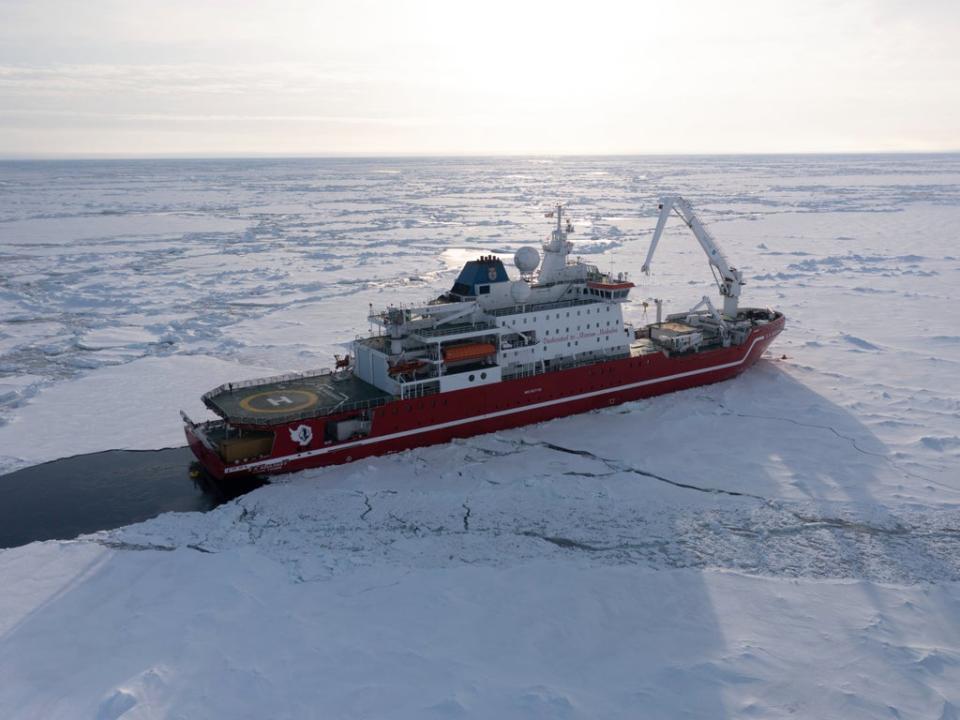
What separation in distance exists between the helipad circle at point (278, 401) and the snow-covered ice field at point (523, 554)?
1766 mm

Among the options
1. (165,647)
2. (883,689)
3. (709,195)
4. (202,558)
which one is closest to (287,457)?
(202,558)

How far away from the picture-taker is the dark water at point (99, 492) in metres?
13.9

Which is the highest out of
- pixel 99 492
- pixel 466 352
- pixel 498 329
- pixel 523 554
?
pixel 498 329

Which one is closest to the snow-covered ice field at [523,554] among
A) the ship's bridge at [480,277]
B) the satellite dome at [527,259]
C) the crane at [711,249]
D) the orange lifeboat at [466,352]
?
the orange lifeboat at [466,352]

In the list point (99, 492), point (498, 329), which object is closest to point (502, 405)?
point (498, 329)

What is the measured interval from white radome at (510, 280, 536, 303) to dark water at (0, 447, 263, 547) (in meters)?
8.69

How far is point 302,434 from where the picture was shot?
16.0m

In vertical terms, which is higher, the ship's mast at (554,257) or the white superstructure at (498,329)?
the ship's mast at (554,257)

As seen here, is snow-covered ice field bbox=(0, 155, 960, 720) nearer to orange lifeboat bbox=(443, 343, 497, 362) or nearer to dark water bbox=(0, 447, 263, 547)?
dark water bbox=(0, 447, 263, 547)

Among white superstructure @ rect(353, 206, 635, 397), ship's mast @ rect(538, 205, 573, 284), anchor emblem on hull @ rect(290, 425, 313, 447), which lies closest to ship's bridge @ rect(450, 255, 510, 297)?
white superstructure @ rect(353, 206, 635, 397)

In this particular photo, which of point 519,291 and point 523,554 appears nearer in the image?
point 523,554

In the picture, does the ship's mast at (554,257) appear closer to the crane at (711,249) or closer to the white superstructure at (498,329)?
the white superstructure at (498,329)

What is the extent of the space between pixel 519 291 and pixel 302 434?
7512 millimetres

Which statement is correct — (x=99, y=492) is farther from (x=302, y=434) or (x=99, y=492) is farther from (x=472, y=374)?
(x=472, y=374)
